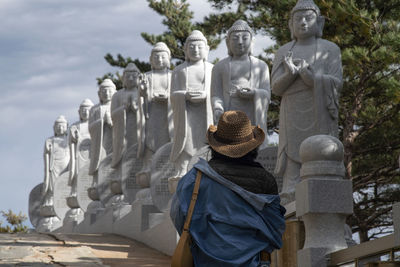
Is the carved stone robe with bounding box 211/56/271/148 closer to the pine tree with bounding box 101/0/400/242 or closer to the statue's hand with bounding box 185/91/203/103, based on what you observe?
the statue's hand with bounding box 185/91/203/103

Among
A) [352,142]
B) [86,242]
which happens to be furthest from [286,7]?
[86,242]

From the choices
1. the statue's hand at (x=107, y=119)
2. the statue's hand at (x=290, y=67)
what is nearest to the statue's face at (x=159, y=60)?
the statue's hand at (x=107, y=119)

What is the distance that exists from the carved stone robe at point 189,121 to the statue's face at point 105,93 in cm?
558

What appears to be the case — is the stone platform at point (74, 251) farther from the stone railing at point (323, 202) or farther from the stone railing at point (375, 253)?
the stone railing at point (375, 253)

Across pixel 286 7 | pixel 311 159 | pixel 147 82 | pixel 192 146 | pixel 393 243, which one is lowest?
pixel 393 243

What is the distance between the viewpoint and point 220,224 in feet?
13.7

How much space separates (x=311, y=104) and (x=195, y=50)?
9.20 ft

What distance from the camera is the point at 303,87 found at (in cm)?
934

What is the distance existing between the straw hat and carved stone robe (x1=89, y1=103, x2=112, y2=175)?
40.1 feet

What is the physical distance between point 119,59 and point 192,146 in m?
11.4

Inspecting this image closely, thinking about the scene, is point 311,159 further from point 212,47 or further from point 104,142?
point 212,47

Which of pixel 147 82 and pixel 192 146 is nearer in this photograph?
pixel 192 146

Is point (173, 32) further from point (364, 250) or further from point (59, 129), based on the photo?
point (364, 250)

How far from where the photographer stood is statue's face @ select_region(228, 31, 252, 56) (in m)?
10.5
